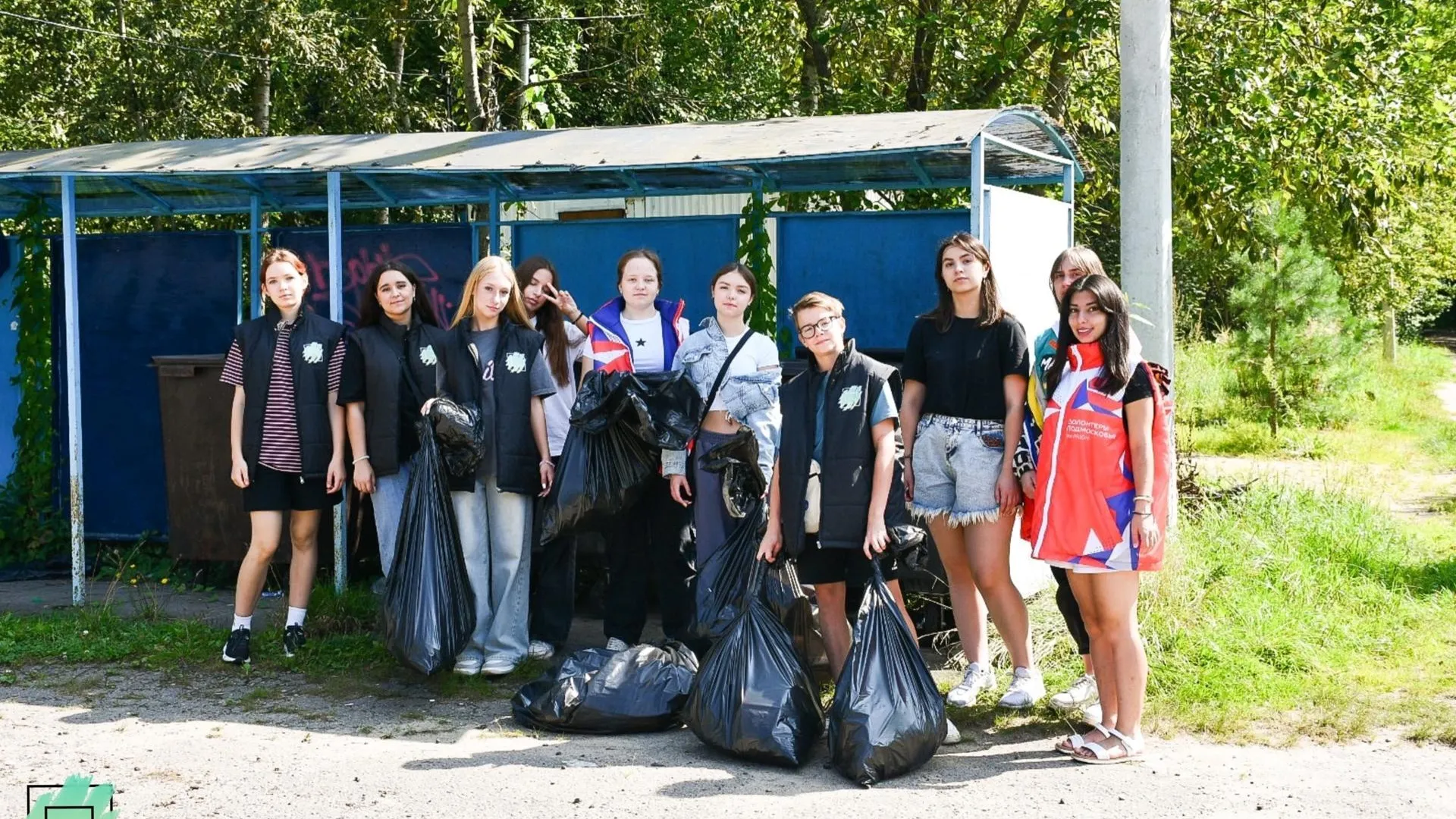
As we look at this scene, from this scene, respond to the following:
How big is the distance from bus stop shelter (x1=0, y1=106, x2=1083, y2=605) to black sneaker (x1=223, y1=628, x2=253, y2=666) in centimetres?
72

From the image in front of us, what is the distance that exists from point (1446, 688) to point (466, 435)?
3807 millimetres

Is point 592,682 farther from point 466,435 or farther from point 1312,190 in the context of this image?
point 1312,190

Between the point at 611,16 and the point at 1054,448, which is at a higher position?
the point at 611,16

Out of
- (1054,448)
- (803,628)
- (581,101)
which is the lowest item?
(803,628)

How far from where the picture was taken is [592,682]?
4832 millimetres

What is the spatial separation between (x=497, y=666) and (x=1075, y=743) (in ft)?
7.47

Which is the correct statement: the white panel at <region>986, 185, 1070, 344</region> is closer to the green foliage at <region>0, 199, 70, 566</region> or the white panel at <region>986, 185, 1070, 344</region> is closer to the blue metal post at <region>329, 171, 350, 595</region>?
the blue metal post at <region>329, 171, 350, 595</region>

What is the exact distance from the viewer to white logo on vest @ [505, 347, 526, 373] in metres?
5.43

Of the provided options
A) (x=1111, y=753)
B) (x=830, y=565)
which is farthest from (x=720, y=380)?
(x=1111, y=753)

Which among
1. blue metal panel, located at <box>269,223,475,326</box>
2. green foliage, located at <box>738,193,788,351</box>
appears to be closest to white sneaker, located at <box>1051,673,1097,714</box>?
green foliage, located at <box>738,193,788,351</box>

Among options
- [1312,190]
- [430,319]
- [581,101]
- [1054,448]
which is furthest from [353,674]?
[581,101]

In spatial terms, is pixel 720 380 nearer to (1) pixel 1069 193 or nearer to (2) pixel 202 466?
(1) pixel 1069 193

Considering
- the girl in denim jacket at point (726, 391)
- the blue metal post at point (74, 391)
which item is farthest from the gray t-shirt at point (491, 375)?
the blue metal post at point (74, 391)

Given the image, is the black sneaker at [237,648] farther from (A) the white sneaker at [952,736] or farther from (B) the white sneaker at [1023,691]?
(B) the white sneaker at [1023,691]
